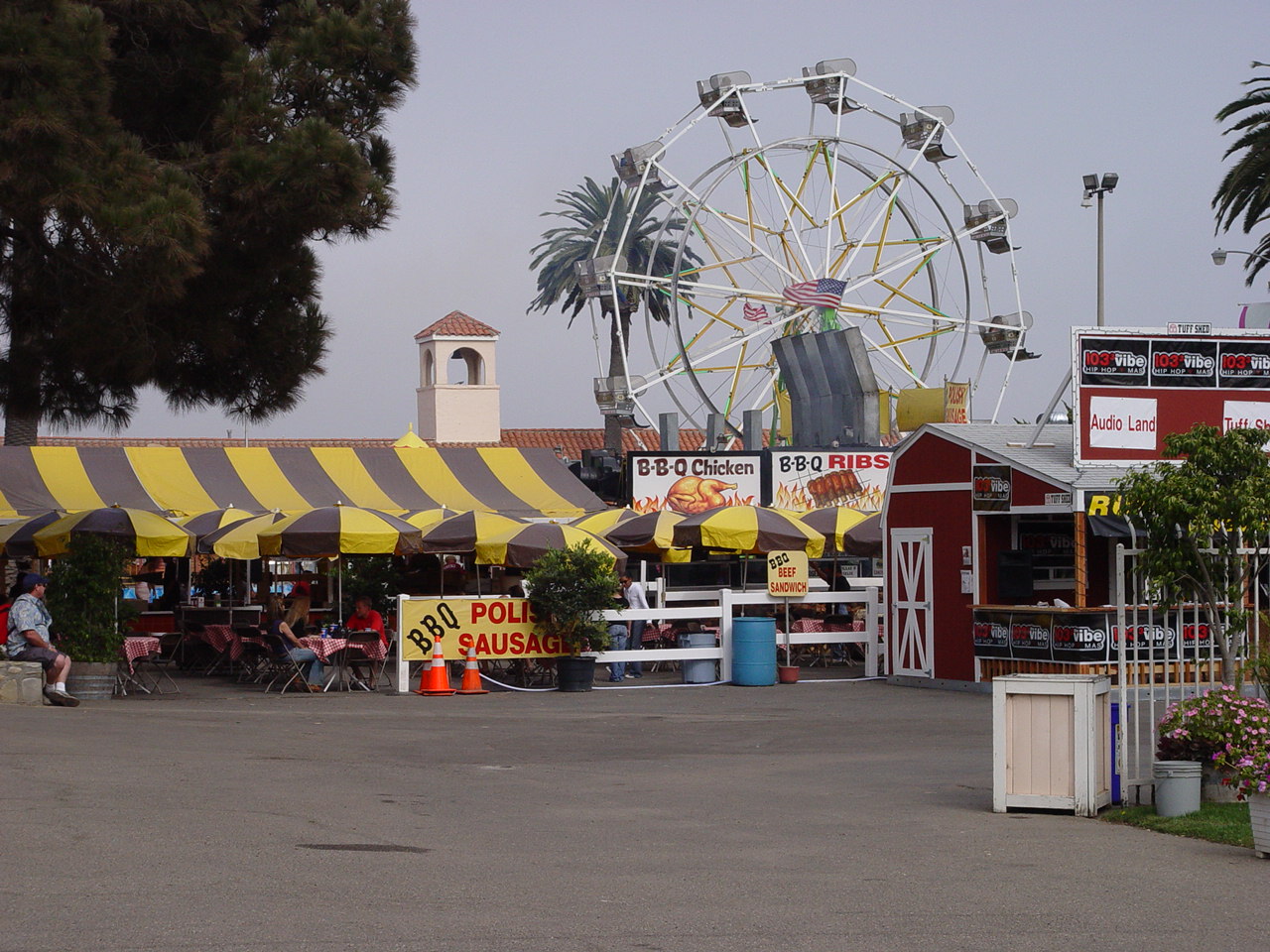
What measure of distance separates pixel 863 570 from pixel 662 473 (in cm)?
540

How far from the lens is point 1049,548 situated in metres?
22.4

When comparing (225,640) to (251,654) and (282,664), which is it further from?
(282,664)

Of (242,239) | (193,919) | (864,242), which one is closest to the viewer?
(193,919)

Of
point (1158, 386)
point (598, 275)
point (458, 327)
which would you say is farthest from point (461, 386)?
point (1158, 386)

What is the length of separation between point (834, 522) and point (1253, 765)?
1777 centimetres

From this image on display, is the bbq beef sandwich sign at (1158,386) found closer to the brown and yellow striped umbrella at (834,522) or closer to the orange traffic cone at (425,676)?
the brown and yellow striped umbrella at (834,522)

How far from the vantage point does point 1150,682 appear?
38.1ft

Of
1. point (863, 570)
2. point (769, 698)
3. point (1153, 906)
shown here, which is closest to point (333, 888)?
point (1153, 906)

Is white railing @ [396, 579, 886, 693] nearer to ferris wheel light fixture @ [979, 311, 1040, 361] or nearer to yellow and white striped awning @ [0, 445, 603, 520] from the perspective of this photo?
yellow and white striped awning @ [0, 445, 603, 520]

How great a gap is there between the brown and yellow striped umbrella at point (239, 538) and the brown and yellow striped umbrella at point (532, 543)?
3199 millimetres

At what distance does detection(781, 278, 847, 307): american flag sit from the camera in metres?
39.4

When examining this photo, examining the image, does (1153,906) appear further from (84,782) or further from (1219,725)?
(84,782)

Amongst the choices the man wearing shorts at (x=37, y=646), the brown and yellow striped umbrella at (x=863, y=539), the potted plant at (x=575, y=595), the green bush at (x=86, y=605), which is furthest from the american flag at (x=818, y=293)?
the man wearing shorts at (x=37, y=646)

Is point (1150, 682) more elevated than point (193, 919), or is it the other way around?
point (1150, 682)
